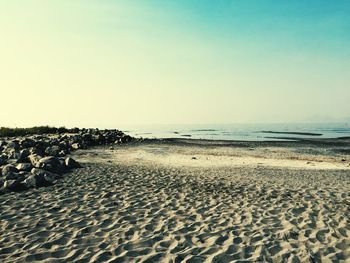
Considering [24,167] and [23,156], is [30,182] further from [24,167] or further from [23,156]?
[23,156]

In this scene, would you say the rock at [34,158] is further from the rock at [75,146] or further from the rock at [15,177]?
the rock at [75,146]

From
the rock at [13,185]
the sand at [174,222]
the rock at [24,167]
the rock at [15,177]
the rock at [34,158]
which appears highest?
the rock at [34,158]

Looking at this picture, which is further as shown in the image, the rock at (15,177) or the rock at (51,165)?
the rock at (51,165)

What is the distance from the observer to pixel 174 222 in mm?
8688

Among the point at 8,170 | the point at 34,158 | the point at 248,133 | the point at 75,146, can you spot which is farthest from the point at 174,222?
the point at 248,133

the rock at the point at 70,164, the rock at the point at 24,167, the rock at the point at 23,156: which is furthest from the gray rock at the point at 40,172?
the rock at the point at 23,156

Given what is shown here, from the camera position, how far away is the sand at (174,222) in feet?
22.2

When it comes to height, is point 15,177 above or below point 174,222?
above

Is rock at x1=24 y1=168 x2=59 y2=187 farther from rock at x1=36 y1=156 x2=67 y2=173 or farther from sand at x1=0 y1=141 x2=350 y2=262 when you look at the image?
rock at x1=36 y1=156 x2=67 y2=173

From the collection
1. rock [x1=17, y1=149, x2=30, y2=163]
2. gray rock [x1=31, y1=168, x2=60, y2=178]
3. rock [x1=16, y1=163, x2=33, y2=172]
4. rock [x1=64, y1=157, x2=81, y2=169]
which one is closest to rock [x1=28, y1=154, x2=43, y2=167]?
rock [x1=17, y1=149, x2=30, y2=163]

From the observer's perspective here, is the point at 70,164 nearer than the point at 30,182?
No

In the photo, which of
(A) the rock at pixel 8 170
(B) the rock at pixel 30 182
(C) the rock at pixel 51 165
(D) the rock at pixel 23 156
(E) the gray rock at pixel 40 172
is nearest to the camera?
(B) the rock at pixel 30 182

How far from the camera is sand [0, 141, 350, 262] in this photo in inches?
267

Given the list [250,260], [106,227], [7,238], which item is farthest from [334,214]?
[7,238]
